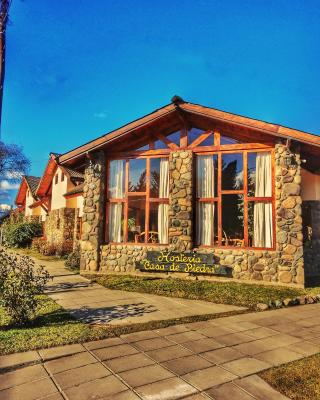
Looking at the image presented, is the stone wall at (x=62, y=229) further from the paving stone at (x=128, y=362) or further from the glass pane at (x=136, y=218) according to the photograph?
the paving stone at (x=128, y=362)

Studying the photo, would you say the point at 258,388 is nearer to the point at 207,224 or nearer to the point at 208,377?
the point at 208,377

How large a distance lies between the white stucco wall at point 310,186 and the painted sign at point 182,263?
5105 millimetres

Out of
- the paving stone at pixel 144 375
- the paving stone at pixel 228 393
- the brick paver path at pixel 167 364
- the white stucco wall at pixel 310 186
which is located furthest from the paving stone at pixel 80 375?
the white stucco wall at pixel 310 186

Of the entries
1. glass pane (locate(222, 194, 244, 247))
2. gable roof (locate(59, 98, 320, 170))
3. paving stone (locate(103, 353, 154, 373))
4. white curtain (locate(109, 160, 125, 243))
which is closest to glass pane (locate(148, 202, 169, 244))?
white curtain (locate(109, 160, 125, 243))

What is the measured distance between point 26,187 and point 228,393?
107 ft

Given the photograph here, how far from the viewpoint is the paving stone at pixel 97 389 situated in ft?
10.4

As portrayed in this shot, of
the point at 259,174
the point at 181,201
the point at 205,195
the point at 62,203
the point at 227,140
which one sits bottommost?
the point at 181,201

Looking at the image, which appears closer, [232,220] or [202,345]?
[202,345]

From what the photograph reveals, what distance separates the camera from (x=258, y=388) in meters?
3.40

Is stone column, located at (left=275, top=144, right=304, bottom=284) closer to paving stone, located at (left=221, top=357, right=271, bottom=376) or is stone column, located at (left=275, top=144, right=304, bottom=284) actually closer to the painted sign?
the painted sign

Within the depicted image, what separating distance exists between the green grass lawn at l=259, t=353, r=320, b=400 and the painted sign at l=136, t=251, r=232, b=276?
19.3 ft

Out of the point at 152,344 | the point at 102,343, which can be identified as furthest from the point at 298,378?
the point at 102,343

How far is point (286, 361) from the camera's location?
13.5 ft

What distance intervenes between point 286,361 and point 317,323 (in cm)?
224
